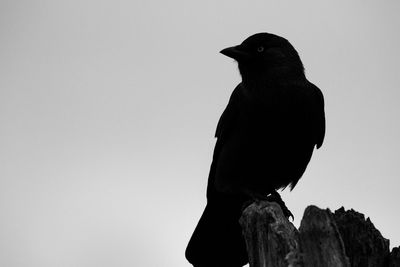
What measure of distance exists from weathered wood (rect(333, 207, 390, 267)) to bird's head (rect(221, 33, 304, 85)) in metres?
3.81

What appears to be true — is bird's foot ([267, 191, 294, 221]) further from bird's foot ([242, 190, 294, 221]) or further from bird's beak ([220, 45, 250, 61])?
bird's beak ([220, 45, 250, 61])

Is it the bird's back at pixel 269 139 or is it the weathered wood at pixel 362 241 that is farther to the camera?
the bird's back at pixel 269 139

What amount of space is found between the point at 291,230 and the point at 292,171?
→ 11.5ft

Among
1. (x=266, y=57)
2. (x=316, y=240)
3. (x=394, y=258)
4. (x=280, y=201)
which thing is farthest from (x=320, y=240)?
(x=266, y=57)

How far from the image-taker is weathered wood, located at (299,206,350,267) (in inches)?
156

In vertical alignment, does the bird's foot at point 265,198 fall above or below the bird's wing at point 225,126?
below

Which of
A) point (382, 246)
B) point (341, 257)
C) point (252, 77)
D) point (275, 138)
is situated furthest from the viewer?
point (252, 77)

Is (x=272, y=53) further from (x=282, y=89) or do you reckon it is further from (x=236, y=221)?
(x=236, y=221)

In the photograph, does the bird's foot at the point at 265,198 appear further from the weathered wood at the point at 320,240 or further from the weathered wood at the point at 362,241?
the weathered wood at the point at 320,240

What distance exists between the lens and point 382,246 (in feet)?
14.9

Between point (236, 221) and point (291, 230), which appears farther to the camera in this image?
point (236, 221)

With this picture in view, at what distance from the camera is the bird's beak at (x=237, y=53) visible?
28.3 ft

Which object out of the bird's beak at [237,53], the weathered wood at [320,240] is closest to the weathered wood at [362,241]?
the weathered wood at [320,240]

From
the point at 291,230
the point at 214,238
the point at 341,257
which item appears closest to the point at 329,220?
the point at 341,257
